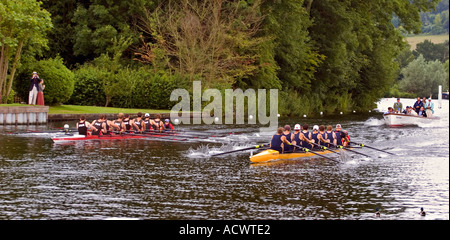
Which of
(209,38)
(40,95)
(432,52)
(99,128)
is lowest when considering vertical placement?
(99,128)

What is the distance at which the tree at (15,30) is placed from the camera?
40.0 metres

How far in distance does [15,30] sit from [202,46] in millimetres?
14486

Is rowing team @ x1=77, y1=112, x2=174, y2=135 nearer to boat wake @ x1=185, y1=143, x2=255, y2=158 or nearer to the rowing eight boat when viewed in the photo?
the rowing eight boat

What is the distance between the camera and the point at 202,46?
5103cm

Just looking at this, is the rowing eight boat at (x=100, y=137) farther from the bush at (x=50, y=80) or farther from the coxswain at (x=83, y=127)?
the bush at (x=50, y=80)

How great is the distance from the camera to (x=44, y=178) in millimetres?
20250

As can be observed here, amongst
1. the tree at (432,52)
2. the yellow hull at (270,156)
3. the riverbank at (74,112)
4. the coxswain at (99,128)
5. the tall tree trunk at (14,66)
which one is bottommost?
the yellow hull at (270,156)

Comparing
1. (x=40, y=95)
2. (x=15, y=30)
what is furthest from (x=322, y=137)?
(x=15, y=30)

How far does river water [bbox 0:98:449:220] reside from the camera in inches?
642

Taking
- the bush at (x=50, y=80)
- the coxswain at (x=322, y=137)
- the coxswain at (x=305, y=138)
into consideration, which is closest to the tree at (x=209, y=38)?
the bush at (x=50, y=80)

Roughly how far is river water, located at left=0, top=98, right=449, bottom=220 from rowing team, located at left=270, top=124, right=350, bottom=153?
→ 2.62ft

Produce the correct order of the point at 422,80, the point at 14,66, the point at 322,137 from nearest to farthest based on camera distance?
the point at 322,137 < the point at 14,66 < the point at 422,80

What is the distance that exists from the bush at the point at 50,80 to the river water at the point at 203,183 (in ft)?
45.3

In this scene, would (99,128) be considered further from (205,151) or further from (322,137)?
(322,137)
